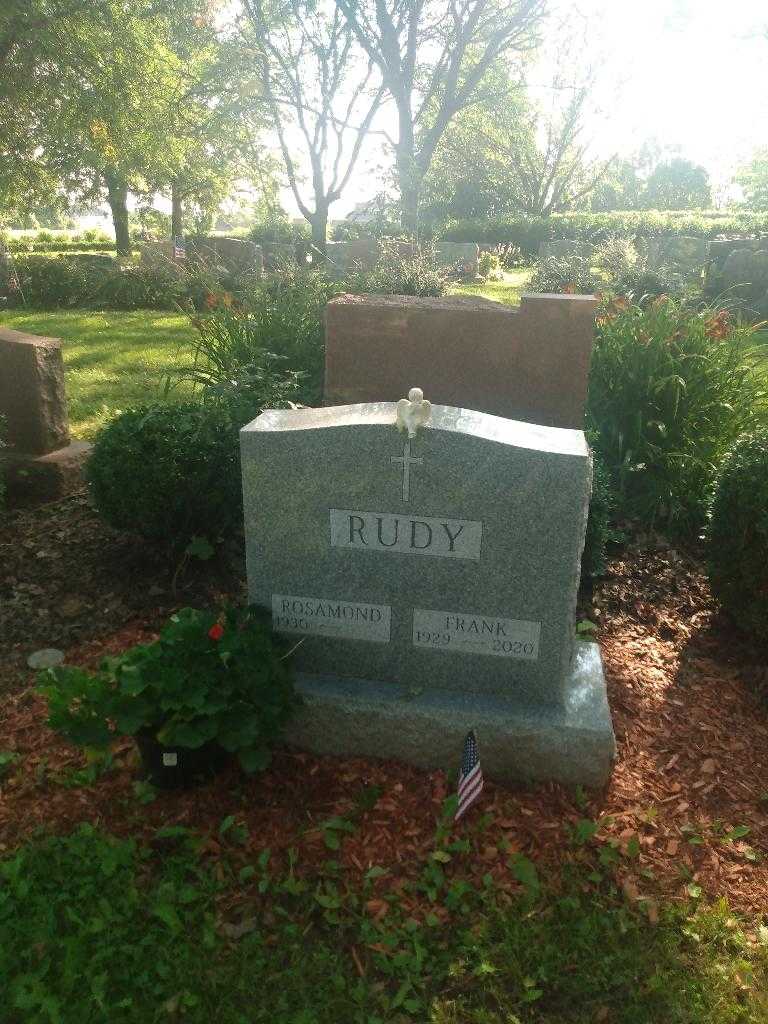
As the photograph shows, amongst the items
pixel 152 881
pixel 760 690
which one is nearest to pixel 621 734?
pixel 760 690

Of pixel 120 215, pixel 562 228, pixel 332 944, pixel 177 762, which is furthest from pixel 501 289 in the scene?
pixel 332 944

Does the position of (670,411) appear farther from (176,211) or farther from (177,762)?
(176,211)

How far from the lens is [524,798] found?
2.62 m

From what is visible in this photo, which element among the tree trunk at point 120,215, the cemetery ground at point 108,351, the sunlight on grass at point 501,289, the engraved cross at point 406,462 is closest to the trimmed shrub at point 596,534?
the engraved cross at point 406,462

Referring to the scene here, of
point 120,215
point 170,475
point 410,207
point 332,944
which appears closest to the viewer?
point 332,944

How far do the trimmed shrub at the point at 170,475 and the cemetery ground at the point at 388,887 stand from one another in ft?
3.48

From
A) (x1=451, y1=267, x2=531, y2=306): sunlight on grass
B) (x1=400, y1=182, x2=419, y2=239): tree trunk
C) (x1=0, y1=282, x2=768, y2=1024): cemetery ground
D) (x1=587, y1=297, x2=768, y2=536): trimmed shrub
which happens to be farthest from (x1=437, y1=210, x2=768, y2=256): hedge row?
(x1=0, y1=282, x2=768, y2=1024): cemetery ground

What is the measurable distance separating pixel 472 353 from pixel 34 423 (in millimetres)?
2754

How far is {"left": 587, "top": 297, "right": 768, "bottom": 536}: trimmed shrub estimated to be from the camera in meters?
4.66

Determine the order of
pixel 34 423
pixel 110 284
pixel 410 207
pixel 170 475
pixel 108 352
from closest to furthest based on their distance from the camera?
pixel 170 475 → pixel 34 423 → pixel 108 352 → pixel 110 284 → pixel 410 207

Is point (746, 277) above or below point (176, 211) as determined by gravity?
below

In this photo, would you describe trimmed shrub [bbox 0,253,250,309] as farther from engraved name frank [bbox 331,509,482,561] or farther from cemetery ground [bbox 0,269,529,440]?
engraved name frank [bbox 331,509,482,561]

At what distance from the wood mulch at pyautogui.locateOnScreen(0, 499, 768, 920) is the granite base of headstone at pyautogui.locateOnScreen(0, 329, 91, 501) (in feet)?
4.65

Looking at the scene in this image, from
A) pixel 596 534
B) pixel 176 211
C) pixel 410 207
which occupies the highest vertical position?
pixel 410 207
